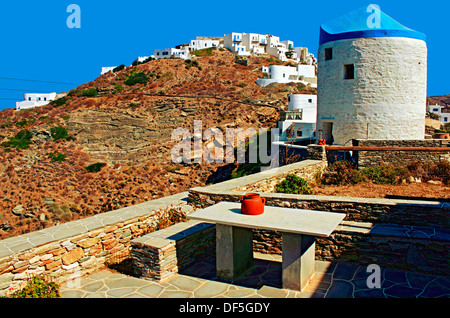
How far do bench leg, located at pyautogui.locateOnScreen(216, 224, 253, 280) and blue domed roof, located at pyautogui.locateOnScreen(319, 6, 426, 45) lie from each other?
1149cm

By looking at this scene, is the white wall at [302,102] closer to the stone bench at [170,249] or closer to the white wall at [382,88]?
the white wall at [382,88]

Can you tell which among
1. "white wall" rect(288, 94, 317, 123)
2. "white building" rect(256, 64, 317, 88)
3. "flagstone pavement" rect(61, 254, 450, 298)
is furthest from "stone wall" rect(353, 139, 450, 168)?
"white building" rect(256, 64, 317, 88)

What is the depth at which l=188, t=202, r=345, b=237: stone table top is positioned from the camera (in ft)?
14.7

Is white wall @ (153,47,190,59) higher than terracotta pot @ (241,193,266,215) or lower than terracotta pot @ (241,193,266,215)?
higher

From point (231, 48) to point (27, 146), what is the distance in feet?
142

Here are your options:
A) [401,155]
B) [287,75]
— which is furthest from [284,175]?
[287,75]

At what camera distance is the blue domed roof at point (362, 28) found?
44.4 feet

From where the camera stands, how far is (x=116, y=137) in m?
34.3

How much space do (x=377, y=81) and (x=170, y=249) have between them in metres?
11.4

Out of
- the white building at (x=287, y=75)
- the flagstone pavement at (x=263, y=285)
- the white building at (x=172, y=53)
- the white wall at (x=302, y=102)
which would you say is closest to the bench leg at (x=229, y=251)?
the flagstone pavement at (x=263, y=285)

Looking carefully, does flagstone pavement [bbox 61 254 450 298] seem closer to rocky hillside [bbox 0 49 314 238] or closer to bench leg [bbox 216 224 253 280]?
bench leg [bbox 216 224 253 280]
